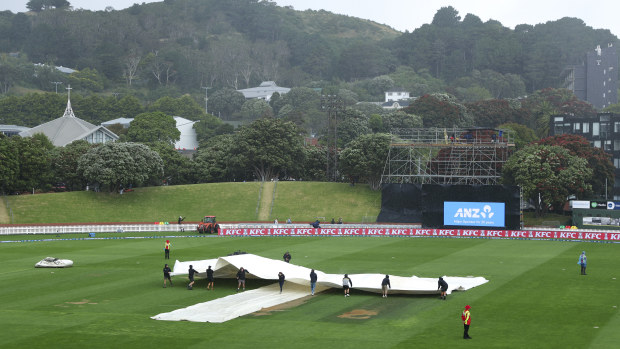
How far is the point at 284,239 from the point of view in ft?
271

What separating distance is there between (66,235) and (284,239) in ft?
80.3

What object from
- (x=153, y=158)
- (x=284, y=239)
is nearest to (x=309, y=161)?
(x=153, y=158)

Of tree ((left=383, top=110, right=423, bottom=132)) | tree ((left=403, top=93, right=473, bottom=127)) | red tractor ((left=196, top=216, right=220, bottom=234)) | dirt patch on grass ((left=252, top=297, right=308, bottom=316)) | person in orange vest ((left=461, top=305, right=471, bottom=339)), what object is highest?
tree ((left=403, top=93, right=473, bottom=127))

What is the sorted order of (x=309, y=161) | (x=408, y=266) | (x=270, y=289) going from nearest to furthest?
(x=270, y=289), (x=408, y=266), (x=309, y=161)

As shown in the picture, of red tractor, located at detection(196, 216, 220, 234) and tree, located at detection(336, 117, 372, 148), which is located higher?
tree, located at detection(336, 117, 372, 148)

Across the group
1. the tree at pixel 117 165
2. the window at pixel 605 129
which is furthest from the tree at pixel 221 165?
the window at pixel 605 129

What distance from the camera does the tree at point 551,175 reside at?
96000 millimetres

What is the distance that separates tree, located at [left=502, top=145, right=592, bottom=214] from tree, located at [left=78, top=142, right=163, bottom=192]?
50.2 meters

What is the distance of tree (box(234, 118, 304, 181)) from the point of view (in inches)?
4850

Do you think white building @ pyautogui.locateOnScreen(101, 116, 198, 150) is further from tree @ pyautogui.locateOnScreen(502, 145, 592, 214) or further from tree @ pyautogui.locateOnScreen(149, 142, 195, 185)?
tree @ pyautogui.locateOnScreen(502, 145, 592, 214)

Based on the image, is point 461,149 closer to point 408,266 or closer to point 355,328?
point 408,266

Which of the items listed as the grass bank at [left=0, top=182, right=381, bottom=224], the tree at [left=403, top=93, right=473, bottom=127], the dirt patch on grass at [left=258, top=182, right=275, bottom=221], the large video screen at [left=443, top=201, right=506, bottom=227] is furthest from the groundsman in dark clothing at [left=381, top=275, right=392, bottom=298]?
the tree at [left=403, top=93, right=473, bottom=127]

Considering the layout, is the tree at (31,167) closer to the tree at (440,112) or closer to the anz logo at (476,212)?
the anz logo at (476,212)

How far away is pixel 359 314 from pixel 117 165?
7688 cm
